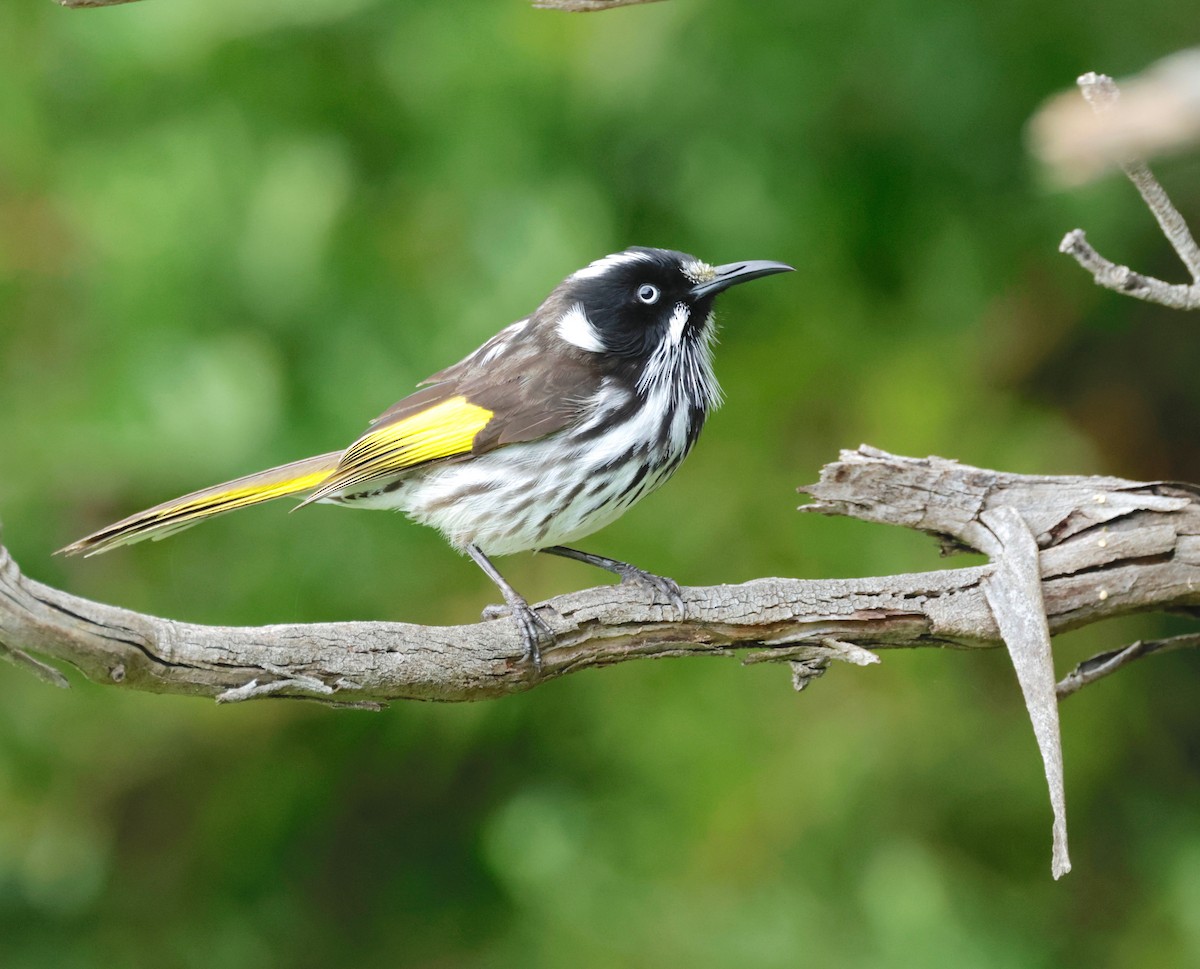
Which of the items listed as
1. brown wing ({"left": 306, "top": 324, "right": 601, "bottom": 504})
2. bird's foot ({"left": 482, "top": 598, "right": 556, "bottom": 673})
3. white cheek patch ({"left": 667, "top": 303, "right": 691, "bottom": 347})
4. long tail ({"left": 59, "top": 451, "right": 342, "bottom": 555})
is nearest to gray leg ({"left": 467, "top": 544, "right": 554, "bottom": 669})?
bird's foot ({"left": 482, "top": 598, "right": 556, "bottom": 673})

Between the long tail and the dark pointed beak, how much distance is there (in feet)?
3.91

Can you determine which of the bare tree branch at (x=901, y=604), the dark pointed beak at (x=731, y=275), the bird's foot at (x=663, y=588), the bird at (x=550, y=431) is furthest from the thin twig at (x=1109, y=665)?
the dark pointed beak at (x=731, y=275)

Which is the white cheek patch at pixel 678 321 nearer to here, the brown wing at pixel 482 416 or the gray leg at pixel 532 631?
the brown wing at pixel 482 416

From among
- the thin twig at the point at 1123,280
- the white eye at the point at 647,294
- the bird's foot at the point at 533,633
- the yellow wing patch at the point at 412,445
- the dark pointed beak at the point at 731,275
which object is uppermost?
the thin twig at the point at 1123,280

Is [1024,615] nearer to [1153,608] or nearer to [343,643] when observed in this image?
[1153,608]

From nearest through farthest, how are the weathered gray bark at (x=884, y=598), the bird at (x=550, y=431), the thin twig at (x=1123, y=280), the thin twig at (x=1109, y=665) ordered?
the thin twig at (x=1123, y=280)
the weathered gray bark at (x=884, y=598)
the thin twig at (x=1109, y=665)
the bird at (x=550, y=431)

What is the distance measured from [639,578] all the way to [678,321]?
2.80 feet

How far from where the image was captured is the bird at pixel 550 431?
142 inches

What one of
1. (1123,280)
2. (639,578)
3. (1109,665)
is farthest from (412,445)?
(1123,280)

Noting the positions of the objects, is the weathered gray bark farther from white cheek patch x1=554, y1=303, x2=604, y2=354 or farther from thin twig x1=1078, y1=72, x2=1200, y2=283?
white cheek patch x1=554, y1=303, x2=604, y2=354

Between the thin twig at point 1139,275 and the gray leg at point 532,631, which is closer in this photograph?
the thin twig at point 1139,275

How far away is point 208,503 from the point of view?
3557 millimetres

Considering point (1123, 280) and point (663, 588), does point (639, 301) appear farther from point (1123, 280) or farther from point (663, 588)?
point (1123, 280)

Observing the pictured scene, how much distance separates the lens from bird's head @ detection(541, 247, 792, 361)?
12.6ft
